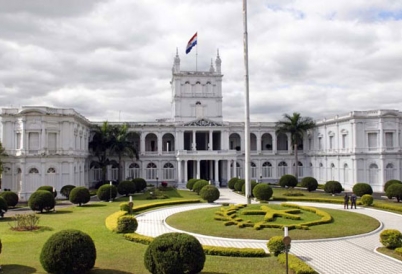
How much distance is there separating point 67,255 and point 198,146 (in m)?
57.4

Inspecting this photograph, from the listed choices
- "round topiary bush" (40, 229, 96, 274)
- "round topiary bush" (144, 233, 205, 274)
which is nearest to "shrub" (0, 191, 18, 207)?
"round topiary bush" (40, 229, 96, 274)

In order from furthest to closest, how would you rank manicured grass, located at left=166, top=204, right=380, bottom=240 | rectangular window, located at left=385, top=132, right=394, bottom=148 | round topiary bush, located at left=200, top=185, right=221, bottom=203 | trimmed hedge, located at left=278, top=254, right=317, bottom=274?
rectangular window, located at left=385, top=132, right=394, bottom=148 → round topiary bush, located at left=200, top=185, right=221, bottom=203 → manicured grass, located at left=166, top=204, right=380, bottom=240 → trimmed hedge, located at left=278, top=254, right=317, bottom=274

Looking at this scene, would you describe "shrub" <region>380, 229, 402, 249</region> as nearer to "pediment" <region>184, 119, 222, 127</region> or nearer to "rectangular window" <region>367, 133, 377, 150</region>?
"rectangular window" <region>367, 133, 377, 150</region>

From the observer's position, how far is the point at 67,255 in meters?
14.2

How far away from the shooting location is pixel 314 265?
16.6 m

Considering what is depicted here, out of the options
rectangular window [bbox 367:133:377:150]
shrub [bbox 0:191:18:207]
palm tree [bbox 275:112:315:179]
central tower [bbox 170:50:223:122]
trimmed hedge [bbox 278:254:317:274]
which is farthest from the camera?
central tower [bbox 170:50:223:122]

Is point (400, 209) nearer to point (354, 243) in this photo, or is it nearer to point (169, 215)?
point (354, 243)

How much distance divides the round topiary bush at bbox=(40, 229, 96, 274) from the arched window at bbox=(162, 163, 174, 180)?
167ft

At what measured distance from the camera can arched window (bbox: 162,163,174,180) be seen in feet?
215

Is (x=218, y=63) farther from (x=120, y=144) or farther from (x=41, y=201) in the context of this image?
(x=41, y=201)

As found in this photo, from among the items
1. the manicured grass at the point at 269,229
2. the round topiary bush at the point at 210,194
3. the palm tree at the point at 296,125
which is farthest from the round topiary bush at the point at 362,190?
the palm tree at the point at 296,125

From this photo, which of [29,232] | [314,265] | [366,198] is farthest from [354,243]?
[29,232]

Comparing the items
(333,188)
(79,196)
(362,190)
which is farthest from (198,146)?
(79,196)

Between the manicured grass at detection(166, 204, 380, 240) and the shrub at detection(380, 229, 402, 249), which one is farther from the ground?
the shrub at detection(380, 229, 402, 249)
